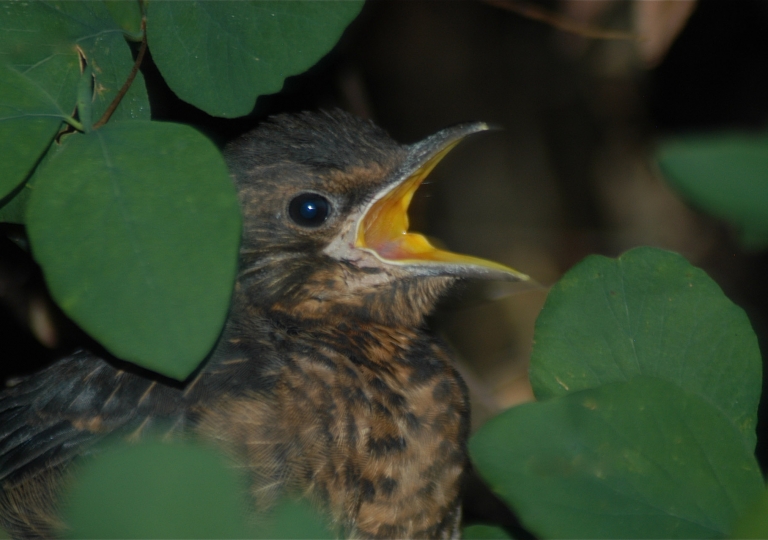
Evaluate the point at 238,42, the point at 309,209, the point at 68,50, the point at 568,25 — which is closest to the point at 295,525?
the point at 238,42

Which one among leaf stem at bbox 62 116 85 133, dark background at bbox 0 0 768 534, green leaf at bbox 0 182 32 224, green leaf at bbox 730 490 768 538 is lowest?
dark background at bbox 0 0 768 534

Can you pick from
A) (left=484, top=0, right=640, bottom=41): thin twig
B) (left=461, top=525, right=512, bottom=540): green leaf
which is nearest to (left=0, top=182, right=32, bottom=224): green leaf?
(left=461, top=525, right=512, bottom=540): green leaf

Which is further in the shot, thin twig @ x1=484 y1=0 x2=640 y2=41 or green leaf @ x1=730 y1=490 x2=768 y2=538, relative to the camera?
thin twig @ x1=484 y1=0 x2=640 y2=41

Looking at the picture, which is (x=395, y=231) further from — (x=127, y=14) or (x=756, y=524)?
(x=756, y=524)

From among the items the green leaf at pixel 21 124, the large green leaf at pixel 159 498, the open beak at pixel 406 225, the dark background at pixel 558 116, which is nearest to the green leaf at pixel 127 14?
the green leaf at pixel 21 124

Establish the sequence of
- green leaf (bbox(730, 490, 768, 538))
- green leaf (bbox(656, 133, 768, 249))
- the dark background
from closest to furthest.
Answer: green leaf (bbox(656, 133, 768, 249)) → green leaf (bbox(730, 490, 768, 538)) → the dark background

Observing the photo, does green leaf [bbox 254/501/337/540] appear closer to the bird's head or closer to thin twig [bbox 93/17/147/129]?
thin twig [bbox 93/17/147/129]
